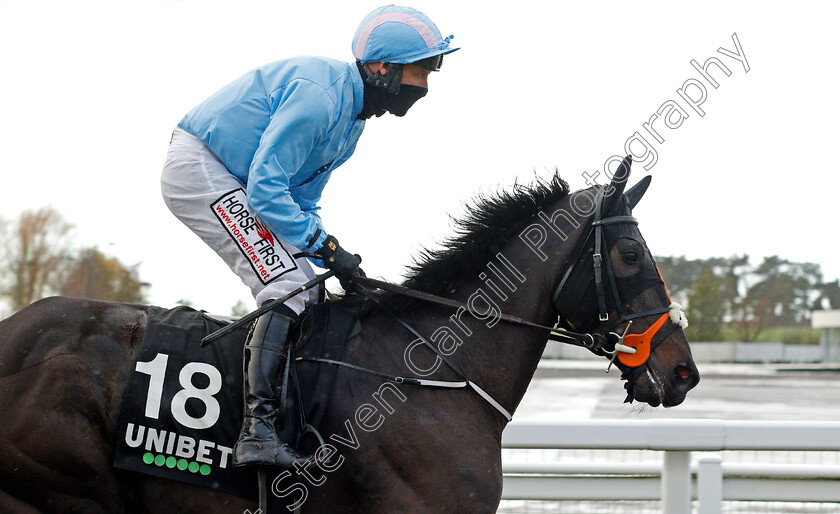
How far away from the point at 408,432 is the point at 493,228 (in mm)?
970

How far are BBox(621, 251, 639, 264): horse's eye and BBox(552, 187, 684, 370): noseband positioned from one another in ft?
0.22

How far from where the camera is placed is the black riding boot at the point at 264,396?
3.02 metres

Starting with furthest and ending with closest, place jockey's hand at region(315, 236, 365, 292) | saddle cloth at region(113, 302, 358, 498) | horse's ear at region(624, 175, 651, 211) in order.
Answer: horse's ear at region(624, 175, 651, 211) < jockey's hand at region(315, 236, 365, 292) < saddle cloth at region(113, 302, 358, 498)

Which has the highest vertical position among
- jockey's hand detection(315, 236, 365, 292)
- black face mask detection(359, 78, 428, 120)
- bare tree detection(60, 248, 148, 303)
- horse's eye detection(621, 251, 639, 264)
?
bare tree detection(60, 248, 148, 303)

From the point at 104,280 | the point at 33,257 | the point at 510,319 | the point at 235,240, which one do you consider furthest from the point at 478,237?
the point at 33,257

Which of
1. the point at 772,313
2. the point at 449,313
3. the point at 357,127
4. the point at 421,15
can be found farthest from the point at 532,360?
the point at 772,313

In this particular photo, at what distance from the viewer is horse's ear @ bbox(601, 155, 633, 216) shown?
A: 353 cm

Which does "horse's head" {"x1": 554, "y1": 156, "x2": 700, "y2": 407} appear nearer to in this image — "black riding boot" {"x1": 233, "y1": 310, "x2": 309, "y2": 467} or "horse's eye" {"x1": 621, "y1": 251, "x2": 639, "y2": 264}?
"horse's eye" {"x1": 621, "y1": 251, "x2": 639, "y2": 264}

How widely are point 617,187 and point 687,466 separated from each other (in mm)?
2125

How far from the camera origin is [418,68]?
141 inches

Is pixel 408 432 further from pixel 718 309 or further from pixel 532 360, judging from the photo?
pixel 718 309

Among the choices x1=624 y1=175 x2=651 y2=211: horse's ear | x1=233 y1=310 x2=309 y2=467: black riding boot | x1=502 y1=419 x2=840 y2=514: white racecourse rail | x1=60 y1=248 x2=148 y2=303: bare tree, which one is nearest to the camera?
x1=233 y1=310 x2=309 y2=467: black riding boot

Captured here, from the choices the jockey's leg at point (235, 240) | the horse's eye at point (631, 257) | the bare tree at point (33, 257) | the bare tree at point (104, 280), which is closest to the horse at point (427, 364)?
the horse's eye at point (631, 257)

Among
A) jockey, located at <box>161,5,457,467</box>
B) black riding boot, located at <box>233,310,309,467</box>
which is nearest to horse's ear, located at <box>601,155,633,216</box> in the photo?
jockey, located at <box>161,5,457,467</box>
